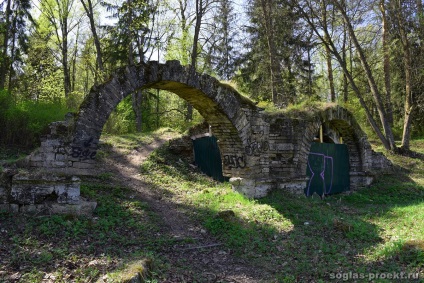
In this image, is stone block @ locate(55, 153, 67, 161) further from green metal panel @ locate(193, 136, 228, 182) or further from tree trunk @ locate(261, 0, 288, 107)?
tree trunk @ locate(261, 0, 288, 107)

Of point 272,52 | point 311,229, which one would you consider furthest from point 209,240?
point 272,52

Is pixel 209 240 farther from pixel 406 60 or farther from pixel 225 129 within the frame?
pixel 406 60

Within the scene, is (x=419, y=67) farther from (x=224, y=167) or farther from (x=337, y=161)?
(x=224, y=167)

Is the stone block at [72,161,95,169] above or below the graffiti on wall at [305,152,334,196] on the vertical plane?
above

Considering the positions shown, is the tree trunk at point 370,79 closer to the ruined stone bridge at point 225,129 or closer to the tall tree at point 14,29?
the ruined stone bridge at point 225,129

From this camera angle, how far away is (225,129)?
9.38 meters

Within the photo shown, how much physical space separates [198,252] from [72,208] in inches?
100

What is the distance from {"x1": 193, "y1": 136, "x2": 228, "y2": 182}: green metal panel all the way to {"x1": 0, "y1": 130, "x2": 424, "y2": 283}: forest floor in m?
2.46

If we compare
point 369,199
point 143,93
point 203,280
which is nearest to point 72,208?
point 203,280

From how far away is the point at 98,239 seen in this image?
5.95m

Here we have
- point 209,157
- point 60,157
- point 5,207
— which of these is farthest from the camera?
point 209,157

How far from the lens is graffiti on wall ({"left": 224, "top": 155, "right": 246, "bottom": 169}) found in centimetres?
948

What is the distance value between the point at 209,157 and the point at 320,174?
413 cm

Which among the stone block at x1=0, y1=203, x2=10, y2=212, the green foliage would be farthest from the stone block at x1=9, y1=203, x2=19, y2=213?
the green foliage
